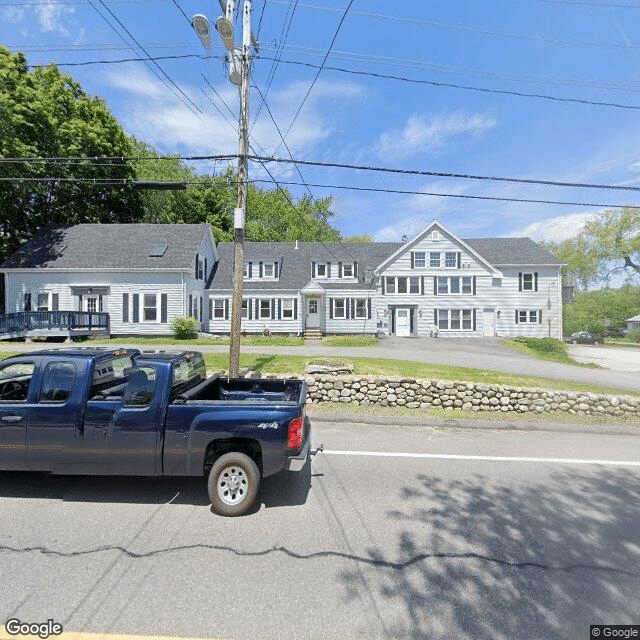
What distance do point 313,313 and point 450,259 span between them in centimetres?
1288

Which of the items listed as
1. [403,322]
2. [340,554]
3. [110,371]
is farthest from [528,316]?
[110,371]

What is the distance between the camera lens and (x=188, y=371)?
17.7ft

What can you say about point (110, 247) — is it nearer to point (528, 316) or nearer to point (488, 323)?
point (488, 323)

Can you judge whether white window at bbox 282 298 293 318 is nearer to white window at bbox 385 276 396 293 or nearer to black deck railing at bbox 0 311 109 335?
white window at bbox 385 276 396 293

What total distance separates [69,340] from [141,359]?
70.6 ft

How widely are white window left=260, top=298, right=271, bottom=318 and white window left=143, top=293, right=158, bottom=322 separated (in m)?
7.90

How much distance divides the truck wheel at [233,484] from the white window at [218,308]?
25898 mm

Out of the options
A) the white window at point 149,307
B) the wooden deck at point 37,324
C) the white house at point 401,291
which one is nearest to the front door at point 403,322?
the white house at point 401,291

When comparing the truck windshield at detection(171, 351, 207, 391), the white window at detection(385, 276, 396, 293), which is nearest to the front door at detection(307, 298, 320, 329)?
the white window at detection(385, 276, 396, 293)

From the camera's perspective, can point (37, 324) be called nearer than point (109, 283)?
Yes

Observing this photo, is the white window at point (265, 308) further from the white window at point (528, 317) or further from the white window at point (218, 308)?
the white window at point (528, 317)

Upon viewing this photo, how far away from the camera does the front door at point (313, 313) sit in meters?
29.2

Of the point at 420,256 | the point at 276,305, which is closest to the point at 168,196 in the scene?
the point at 276,305

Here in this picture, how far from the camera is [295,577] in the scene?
3.29 metres
